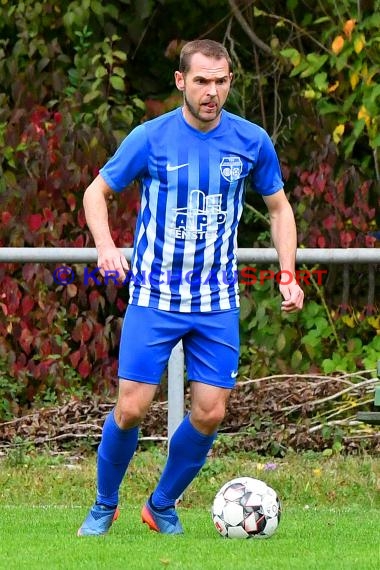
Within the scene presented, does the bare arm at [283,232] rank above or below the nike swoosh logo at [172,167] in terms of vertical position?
below

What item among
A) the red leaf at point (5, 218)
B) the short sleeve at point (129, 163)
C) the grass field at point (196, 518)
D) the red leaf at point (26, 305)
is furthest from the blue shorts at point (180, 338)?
the red leaf at point (5, 218)

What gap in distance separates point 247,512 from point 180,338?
2.42ft

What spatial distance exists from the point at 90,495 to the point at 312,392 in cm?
157

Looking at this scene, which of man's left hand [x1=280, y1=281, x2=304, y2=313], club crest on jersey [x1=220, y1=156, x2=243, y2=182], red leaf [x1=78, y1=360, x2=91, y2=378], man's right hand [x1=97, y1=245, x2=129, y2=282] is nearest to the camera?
man's right hand [x1=97, y1=245, x2=129, y2=282]

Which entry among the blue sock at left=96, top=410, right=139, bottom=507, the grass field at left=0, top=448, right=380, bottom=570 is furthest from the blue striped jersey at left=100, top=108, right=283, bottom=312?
the grass field at left=0, top=448, right=380, bottom=570

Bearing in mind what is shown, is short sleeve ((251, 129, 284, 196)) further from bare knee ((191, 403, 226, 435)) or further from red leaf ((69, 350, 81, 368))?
red leaf ((69, 350, 81, 368))

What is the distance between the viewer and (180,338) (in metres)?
5.57

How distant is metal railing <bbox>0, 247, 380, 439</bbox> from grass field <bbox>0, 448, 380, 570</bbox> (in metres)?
0.53

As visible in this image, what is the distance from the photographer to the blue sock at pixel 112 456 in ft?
18.3

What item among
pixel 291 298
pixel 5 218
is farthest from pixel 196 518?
pixel 5 218

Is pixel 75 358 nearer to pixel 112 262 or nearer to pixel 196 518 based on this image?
pixel 196 518

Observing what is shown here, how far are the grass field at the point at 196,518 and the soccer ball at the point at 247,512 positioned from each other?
2.4 inches

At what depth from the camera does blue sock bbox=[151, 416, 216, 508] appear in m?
5.66

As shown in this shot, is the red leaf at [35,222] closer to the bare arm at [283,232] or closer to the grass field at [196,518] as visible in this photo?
the grass field at [196,518]
